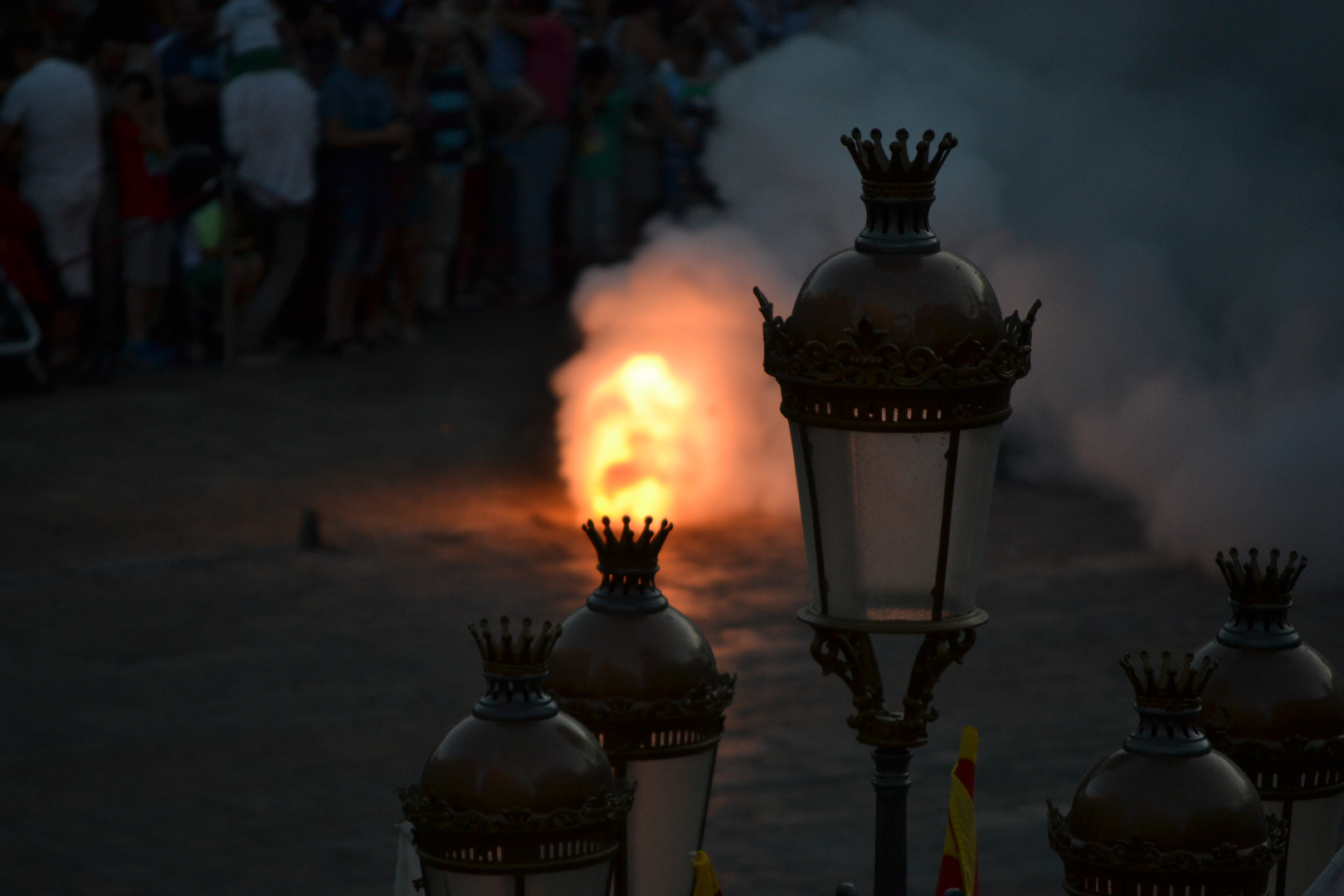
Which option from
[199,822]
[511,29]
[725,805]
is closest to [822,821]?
[725,805]

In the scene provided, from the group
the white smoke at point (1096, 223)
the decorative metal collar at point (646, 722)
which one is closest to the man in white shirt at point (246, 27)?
the white smoke at point (1096, 223)

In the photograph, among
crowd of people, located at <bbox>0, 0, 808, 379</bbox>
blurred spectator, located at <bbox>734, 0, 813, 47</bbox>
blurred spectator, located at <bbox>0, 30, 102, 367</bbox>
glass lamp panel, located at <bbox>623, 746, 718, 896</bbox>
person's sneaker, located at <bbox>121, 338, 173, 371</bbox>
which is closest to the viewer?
glass lamp panel, located at <bbox>623, 746, 718, 896</bbox>

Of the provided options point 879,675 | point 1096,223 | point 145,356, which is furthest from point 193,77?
point 879,675

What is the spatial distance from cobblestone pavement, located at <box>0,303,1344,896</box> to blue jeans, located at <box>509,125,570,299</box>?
2.48 meters

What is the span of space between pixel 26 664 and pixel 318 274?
22.5 feet

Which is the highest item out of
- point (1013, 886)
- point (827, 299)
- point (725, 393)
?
point (827, 299)

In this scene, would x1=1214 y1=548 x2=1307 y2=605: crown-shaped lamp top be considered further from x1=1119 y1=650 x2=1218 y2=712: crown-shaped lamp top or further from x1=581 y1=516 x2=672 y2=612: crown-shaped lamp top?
x1=581 y1=516 x2=672 y2=612: crown-shaped lamp top

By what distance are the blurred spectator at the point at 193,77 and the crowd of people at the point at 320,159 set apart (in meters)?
0.02

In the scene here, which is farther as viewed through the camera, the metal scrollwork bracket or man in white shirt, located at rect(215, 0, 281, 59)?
man in white shirt, located at rect(215, 0, 281, 59)

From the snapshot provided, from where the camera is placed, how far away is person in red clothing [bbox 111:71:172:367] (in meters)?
15.0

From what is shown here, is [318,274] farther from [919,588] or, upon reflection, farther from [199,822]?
[919,588]

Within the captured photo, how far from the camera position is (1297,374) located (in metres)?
13.8

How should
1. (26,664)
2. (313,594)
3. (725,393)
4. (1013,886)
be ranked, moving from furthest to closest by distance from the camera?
1. (725,393)
2. (313,594)
3. (26,664)
4. (1013,886)

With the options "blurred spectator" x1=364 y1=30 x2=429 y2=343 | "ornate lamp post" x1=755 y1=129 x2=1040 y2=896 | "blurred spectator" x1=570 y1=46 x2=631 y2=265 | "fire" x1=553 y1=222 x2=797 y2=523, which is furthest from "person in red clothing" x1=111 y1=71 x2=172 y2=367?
"ornate lamp post" x1=755 y1=129 x2=1040 y2=896
